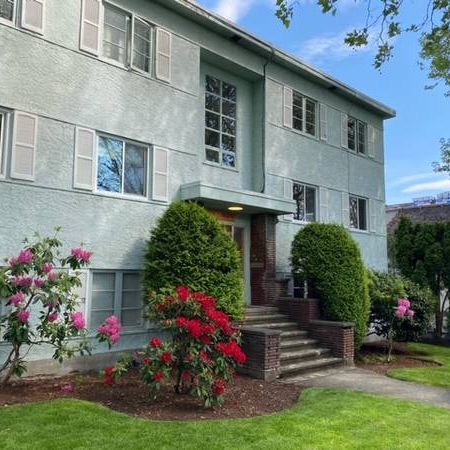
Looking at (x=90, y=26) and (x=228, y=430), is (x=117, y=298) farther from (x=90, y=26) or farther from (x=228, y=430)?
(x=90, y=26)

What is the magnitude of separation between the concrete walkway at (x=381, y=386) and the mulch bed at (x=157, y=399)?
92 cm

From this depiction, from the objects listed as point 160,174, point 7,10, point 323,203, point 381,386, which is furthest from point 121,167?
point 323,203

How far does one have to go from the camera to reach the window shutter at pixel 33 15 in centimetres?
899

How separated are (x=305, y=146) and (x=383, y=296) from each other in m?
5.09

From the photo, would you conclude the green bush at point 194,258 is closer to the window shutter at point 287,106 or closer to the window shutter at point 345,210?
the window shutter at point 287,106

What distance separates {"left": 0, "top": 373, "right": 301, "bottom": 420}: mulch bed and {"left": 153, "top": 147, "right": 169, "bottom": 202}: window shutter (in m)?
3.96

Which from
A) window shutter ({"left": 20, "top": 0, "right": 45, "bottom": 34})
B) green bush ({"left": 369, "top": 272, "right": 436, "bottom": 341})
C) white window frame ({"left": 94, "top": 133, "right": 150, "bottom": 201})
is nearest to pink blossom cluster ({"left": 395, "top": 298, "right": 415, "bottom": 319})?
green bush ({"left": 369, "top": 272, "right": 436, "bottom": 341})

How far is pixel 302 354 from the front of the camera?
33.7 ft

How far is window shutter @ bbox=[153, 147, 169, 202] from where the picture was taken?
1078 centimetres

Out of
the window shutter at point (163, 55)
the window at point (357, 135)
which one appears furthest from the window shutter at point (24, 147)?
the window at point (357, 135)

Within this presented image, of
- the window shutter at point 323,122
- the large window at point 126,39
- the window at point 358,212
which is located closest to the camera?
the large window at point 126,39

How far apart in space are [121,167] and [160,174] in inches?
35.2

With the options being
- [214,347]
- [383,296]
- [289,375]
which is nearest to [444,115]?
[383,296]

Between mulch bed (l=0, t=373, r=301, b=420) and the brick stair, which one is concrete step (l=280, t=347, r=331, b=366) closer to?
the brick stair
